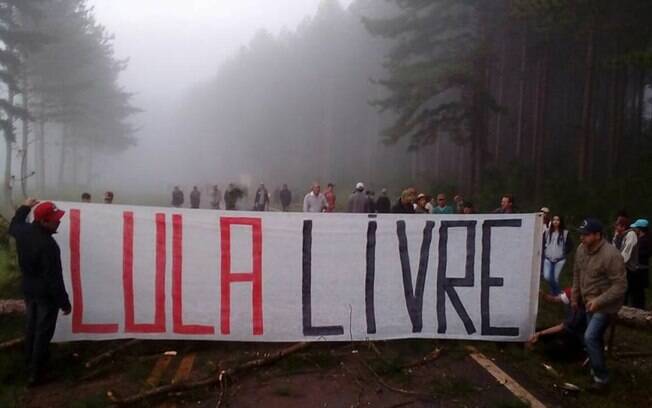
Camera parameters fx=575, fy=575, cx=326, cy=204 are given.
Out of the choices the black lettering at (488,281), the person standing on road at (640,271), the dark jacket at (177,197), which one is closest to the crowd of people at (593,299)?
the black lettering at (488,281)

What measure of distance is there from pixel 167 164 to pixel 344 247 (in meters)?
109

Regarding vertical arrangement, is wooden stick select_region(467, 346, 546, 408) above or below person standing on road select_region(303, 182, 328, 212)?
below

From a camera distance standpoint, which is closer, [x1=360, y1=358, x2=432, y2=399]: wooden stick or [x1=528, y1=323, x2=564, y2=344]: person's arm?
[x1=360, y1=358, x2=432, y2=399]: wooden stick

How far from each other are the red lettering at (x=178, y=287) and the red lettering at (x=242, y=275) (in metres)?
0.28

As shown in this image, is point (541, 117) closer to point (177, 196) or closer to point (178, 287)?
point (177, 196)

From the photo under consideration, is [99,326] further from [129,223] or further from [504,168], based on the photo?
[504,168]

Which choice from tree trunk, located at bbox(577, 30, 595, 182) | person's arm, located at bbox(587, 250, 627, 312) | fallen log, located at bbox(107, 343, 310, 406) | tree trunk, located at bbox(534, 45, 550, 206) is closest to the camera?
fallen log, located at bbox(107, 343, 310, 406)

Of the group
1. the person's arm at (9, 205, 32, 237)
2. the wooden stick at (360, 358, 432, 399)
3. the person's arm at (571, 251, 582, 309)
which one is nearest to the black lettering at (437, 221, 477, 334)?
the person's arm at (571, 251, 582, 309)

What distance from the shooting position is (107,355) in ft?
19.1

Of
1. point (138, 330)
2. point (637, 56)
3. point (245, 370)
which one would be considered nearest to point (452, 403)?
point (245, 370)

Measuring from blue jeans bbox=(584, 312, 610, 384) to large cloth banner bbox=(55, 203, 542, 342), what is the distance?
1106 millimetres

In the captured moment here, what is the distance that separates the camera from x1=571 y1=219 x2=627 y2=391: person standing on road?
524 centimetres

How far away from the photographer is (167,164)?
111 meters

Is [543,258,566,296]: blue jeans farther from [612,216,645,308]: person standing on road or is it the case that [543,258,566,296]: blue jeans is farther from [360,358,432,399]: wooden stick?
[360,358,432,399]: wooden stick
